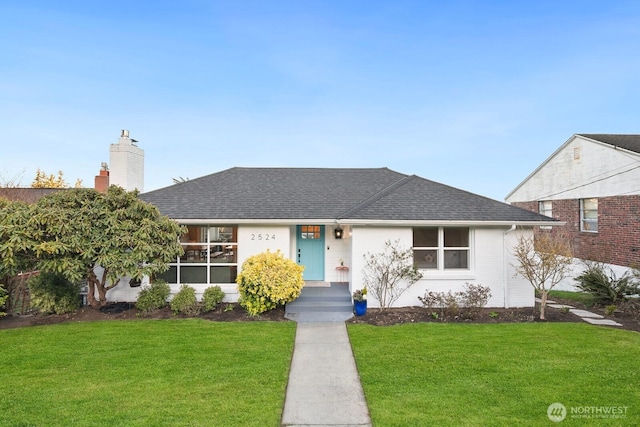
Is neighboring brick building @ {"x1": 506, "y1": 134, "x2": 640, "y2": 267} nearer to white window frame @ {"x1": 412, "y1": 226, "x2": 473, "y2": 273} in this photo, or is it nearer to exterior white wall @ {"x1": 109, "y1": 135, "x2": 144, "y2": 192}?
white window frame @ {"x1": 412, "y1": 226, "x2": 473, "y2": 273}

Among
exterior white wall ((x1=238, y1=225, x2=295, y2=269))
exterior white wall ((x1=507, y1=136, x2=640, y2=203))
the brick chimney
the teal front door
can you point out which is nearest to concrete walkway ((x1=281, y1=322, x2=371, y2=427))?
exterior white wall ((x1=238, y1=225, x2=295, y2=269))

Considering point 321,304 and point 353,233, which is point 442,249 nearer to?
point 353,233

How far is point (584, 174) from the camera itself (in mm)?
17375

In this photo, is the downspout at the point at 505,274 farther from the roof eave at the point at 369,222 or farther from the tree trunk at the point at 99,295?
the tree trunk at the point at 99,295

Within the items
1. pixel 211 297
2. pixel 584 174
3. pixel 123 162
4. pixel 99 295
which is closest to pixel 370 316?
pixel 211 297

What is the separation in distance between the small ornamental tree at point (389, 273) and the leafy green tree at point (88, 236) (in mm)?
5965

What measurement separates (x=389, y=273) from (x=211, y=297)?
18.8 feet

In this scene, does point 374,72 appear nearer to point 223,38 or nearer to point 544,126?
point 223,38

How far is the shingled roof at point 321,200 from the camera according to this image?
10484 millimetres

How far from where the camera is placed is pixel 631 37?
14070 mm

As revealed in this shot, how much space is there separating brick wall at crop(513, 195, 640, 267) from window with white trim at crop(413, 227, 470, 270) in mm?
8958

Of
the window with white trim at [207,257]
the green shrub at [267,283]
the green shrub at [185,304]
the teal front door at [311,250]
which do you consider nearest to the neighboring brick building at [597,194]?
the teal front door at [311,250]

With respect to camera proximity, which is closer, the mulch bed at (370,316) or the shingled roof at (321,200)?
the mulch bed at (370,316)

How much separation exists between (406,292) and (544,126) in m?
14.5
